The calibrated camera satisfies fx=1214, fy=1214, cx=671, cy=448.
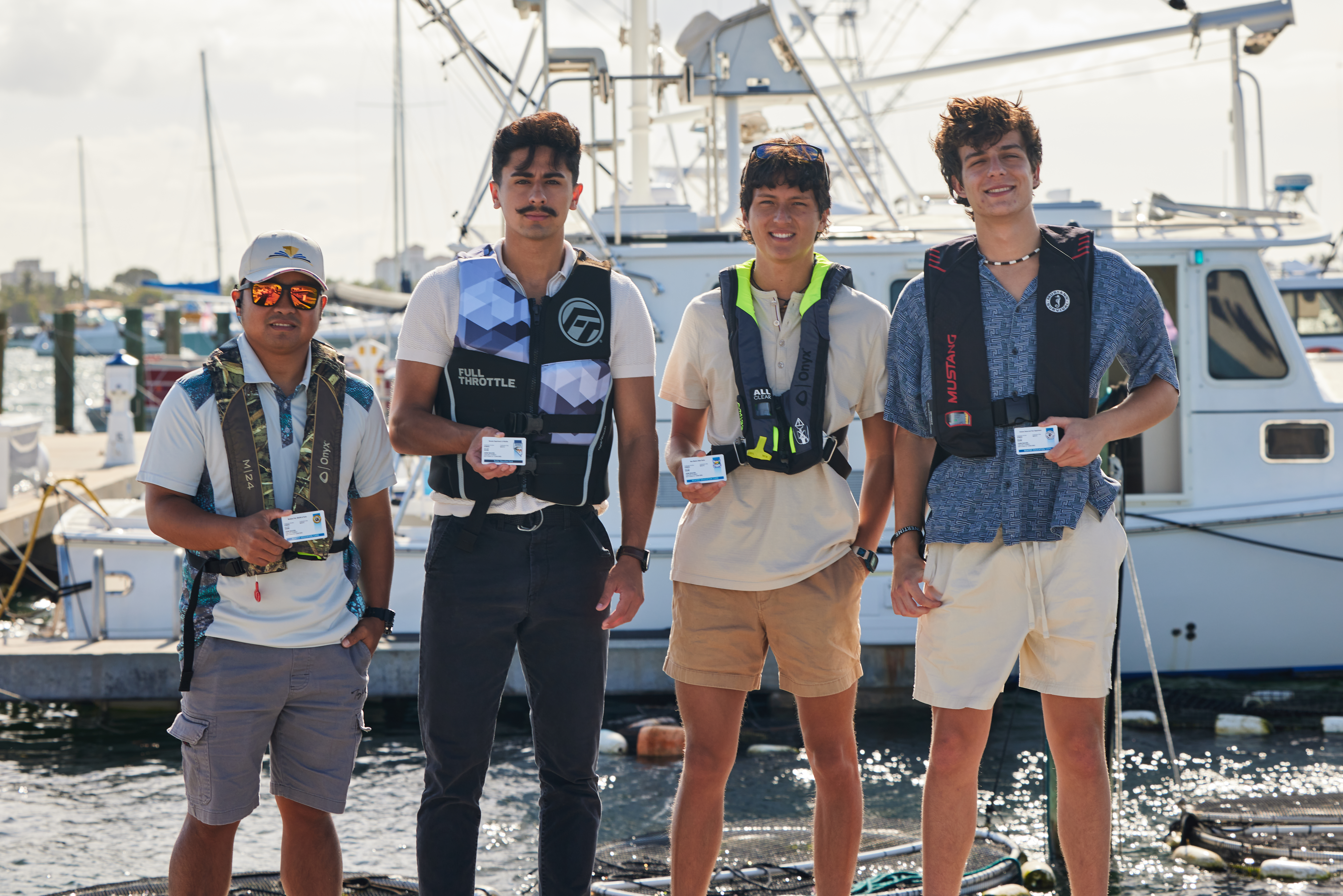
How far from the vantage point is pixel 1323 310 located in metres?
17.1

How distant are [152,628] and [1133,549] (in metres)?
6.05

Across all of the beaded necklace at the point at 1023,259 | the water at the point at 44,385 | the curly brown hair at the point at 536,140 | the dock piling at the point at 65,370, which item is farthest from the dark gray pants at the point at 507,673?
the dock piling at the point at 65,370

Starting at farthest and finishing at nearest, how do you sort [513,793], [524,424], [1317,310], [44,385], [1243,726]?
[44,385] < [1317,310] < [1243,726] < [513,793] < [524,424]

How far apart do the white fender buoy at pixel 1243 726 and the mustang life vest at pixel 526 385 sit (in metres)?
5.36

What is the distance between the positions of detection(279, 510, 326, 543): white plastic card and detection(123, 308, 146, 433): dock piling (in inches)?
923

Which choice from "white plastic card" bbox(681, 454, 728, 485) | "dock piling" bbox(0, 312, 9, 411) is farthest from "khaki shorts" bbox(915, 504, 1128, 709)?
"dock piling" bbox(0, 312, 9, 411)

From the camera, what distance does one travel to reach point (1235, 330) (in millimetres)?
7223

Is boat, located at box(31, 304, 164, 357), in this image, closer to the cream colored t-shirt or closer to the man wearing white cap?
the man wearing white cap

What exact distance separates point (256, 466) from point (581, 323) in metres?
0.84

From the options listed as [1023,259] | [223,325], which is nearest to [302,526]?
[1023,259]

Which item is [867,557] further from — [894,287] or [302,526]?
[894,287]

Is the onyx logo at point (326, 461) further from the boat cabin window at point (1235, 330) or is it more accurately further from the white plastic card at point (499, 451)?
the boat cabin window at point (1235, 330)

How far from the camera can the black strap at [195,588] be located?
2807mm

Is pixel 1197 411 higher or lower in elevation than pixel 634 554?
higher
